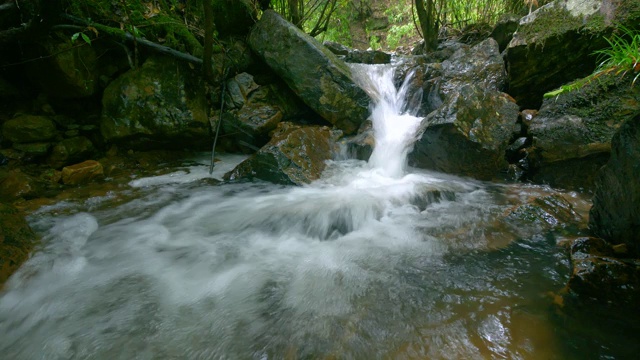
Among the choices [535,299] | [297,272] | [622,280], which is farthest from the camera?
[297,272]

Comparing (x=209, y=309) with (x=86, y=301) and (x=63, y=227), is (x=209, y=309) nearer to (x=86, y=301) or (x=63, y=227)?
(x=86, y=301)

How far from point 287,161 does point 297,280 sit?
216 centimetres

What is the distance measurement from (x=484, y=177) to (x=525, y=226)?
1462mm

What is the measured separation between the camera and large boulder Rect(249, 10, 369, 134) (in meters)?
4.86

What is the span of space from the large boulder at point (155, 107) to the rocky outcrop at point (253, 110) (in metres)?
0.46

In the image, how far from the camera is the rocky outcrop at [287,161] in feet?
13.5

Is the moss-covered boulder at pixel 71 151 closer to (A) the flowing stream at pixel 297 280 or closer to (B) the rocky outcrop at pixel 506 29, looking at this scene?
(A) the flowing stream at pixel 297 280

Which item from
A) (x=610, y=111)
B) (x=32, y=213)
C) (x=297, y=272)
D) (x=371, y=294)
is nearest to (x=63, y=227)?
(x=32, y=213)

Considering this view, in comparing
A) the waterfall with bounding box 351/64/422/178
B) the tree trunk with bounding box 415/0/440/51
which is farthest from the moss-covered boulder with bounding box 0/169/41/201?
the tree trunk with bounding box 415/0/440/51

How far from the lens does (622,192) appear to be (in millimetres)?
2051

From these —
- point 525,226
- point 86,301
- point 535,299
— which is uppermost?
point 525,226

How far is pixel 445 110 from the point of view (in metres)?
4.12

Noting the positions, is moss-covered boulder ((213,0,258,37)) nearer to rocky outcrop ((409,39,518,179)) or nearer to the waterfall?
the waterfall

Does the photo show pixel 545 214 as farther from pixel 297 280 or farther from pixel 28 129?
pixel 28 129
